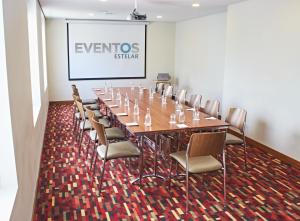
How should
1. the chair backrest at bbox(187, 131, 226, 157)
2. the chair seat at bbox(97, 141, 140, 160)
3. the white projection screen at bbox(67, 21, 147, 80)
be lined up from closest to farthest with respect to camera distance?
1. the chair backrest at bbox(187, 131, 226, 157)
2. the chair seat at bbox(97, 141, 140, 160)
3. the white projection screen at bbox(67, 21, 147, 80)

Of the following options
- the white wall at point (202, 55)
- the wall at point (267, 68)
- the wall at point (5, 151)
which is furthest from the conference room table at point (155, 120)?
the white wall at point (202, 55)

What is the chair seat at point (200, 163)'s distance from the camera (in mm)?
3245

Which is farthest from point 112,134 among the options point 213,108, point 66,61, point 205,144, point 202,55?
point 66,61

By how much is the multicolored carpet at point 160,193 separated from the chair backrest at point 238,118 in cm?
61

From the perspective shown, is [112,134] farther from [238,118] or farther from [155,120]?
[238,118]

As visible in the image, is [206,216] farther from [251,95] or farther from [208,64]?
[208,64]

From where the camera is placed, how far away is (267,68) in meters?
5.12

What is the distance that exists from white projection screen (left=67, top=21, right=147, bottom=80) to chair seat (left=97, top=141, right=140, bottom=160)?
6.14 m

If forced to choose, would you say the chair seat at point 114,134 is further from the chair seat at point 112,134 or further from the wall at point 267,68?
the wall at point 267,68

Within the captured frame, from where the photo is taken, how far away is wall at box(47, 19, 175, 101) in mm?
9141

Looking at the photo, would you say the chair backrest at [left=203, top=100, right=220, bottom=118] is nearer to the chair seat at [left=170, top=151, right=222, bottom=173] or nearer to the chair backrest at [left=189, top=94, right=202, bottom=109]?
the chair backrest at [left=189, top=94, right=202, bottom=109]

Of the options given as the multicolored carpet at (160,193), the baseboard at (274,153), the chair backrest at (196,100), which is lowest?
the multicolored carpet at (160,193)

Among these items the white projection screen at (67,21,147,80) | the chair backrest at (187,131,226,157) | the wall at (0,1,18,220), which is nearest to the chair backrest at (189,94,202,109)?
the chair backrest at (187,131,226,157)

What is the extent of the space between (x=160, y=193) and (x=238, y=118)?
1659 millimetres
